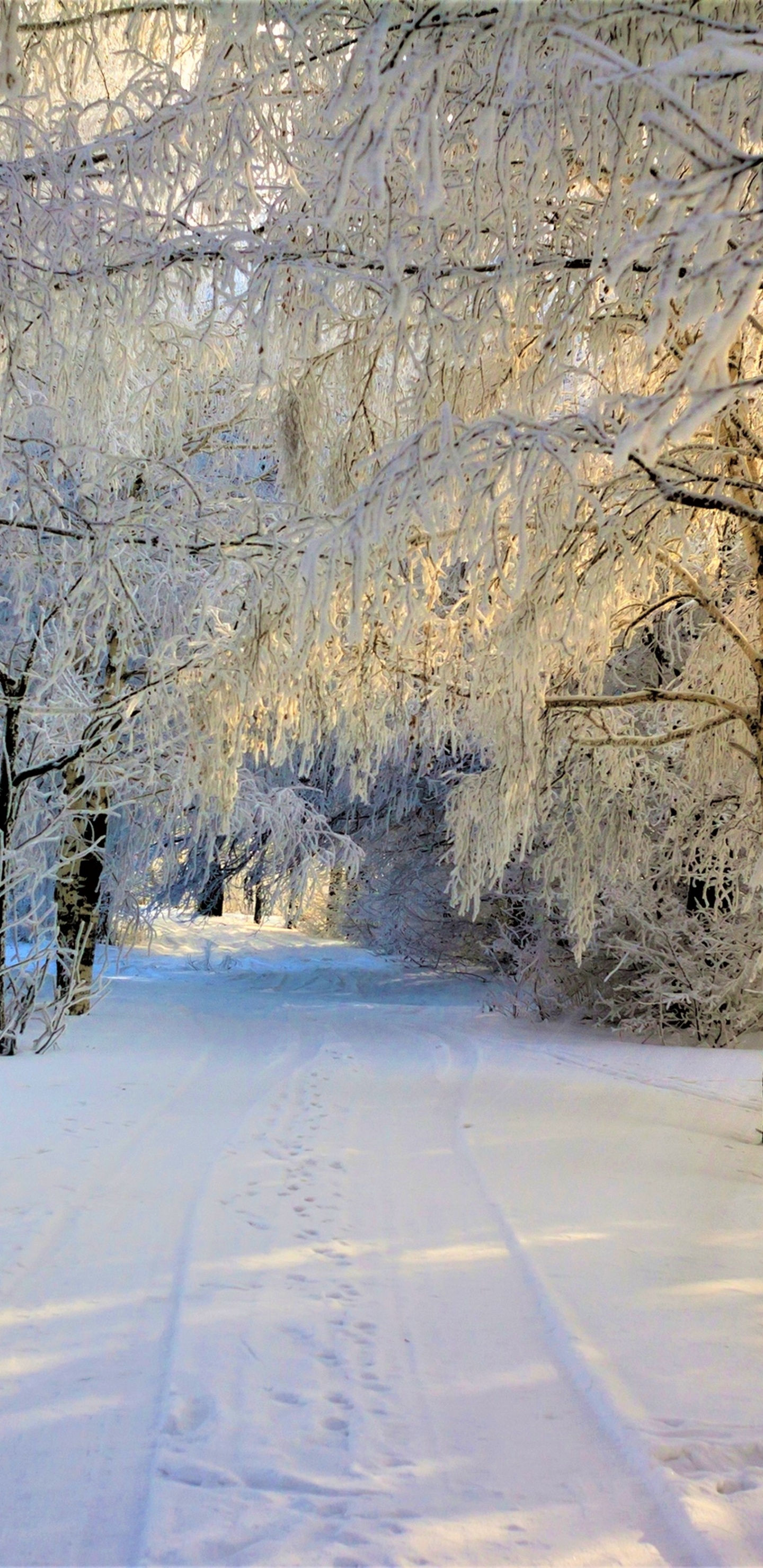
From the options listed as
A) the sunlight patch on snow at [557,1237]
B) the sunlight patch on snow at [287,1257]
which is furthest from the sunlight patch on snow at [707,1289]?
the sunlight patch on snow at [287,1257]

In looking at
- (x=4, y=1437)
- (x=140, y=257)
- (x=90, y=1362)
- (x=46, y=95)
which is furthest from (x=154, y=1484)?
(x=46, y=95)

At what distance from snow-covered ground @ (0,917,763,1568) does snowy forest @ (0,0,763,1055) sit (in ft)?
5.44

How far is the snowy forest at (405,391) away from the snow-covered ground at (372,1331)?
166 cm

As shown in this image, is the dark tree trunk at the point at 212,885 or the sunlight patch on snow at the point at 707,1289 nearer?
the sunlight patch on snow at the point at 707,1289

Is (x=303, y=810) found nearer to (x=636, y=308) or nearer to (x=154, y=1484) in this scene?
(x=636, y=308)

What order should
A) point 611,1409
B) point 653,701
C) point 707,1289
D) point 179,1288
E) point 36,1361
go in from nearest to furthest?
point 611,1409 < point 36,1361 < point 179,1288 < point 707,1289 < point 653,701

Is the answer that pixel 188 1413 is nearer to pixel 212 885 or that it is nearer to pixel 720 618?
pixel 720 618

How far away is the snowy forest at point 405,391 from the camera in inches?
105

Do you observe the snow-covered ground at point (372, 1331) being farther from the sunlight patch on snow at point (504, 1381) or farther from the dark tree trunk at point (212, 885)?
the dark tree trunk at point (212, 885)

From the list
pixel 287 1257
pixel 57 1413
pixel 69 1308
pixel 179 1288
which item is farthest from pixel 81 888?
pixel 57 1413

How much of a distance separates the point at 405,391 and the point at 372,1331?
12.5 feet

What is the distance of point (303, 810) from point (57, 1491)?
11066 millimetres

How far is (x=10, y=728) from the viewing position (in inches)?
315

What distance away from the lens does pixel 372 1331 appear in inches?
120
